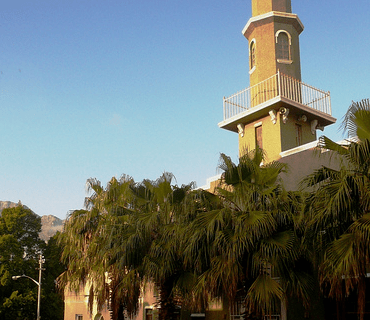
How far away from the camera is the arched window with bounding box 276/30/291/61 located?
24.7 metres

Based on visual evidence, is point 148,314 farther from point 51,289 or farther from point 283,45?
point 51,289

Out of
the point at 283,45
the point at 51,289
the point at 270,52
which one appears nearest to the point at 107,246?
the point at 270,52

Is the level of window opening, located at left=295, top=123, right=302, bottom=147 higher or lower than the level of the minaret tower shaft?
lower

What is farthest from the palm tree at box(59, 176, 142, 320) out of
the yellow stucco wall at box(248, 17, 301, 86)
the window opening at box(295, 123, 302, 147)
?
the yellow stucco wall at box(248, 17, 301, 86)

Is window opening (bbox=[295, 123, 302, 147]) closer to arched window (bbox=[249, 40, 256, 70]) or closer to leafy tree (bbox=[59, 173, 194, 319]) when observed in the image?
arched window (bbox=[249, 40, 256, 70])

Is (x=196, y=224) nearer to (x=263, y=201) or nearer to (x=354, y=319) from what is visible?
(x=263, y=201)

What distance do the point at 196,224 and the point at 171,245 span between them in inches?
69.8

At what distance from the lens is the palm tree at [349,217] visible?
30.8 ft

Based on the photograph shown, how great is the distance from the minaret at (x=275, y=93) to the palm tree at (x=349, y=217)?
11.1 metres

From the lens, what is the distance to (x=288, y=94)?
75.6 feet

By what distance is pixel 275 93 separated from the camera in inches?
915

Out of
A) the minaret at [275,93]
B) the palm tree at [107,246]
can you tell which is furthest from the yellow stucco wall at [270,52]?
the palm tree at [107,246]

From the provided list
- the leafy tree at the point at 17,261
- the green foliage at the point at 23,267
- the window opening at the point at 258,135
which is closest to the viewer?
the window opening at the point at 258,135

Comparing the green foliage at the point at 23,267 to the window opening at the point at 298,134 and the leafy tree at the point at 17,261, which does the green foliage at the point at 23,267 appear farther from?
the window opening at the point at 298,134
